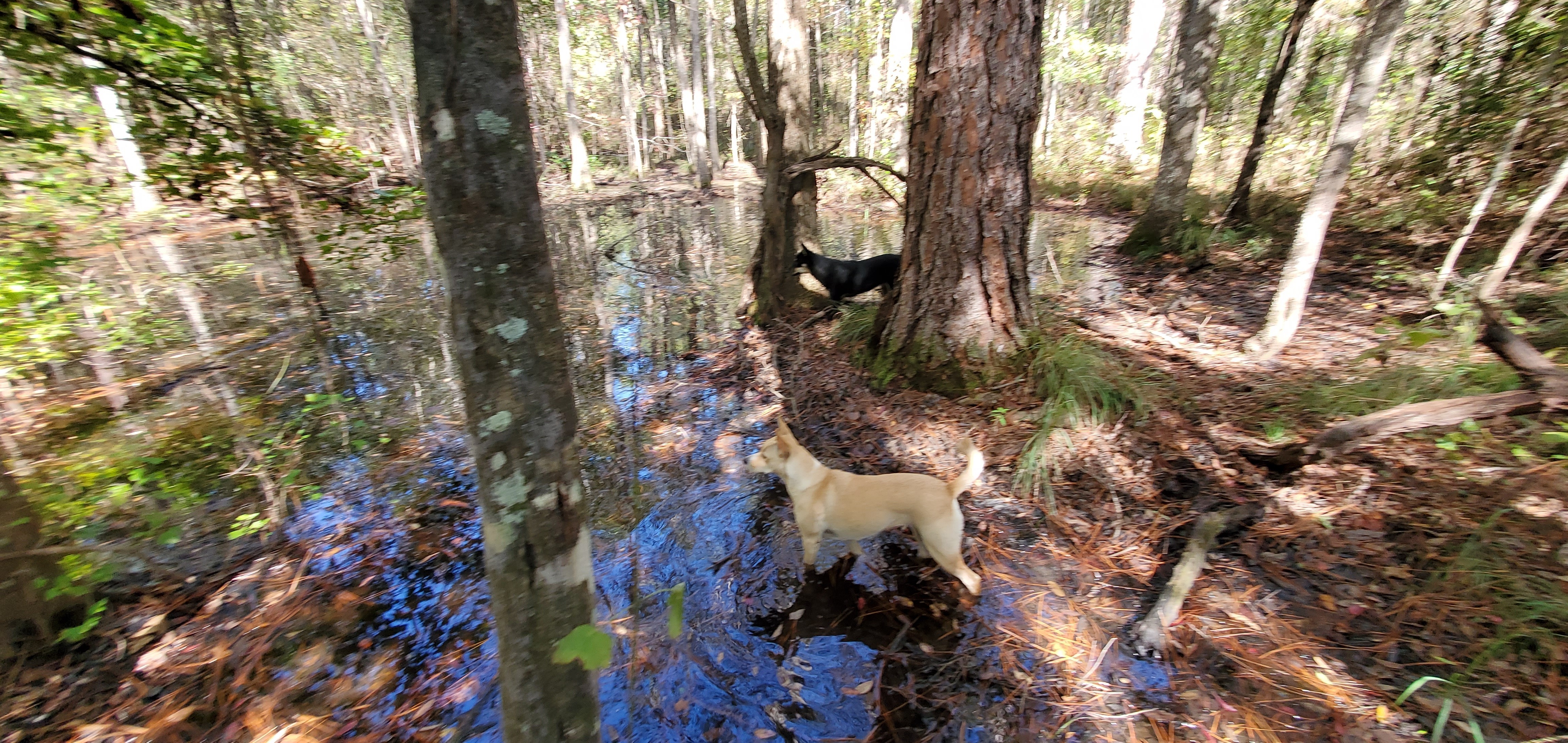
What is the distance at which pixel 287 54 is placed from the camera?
2522 cm

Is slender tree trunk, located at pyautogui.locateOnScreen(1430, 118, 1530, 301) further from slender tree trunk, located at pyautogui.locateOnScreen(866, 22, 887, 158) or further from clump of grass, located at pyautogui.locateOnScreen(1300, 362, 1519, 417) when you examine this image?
slender tree trunk, located at pyautogui.locateOnScreen(866, 22, 887, 158)

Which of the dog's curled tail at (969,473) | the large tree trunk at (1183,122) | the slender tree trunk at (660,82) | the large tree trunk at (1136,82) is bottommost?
the dog's curled tail at (969,473)

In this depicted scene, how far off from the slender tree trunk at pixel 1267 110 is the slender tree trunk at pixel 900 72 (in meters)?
10.1

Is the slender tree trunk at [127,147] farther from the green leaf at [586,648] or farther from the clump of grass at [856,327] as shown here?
the clump of grass at [856,327]

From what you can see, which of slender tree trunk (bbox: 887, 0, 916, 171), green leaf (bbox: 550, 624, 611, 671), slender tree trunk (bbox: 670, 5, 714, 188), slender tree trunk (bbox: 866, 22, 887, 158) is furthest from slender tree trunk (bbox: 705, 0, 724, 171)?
green leaf (bbox: 550, 624, 611, 671)

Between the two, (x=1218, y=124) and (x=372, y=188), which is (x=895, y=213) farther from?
(x=372, y=188)

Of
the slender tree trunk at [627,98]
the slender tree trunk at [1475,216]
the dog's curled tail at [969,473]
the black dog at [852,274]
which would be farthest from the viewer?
Answer: the slender tree trunk at [627,98]

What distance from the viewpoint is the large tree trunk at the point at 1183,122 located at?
8844 mm

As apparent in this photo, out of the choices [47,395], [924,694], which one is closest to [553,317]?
[924,694]

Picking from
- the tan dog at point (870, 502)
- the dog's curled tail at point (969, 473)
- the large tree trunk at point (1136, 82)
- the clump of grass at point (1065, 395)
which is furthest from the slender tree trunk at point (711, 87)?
the dog's curled tail at point (969, 473)

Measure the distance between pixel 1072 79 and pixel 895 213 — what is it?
8322 millimetres

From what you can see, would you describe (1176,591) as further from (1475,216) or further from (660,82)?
(660,82)

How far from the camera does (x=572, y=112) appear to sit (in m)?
24.7

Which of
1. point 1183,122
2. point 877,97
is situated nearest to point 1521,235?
point 1183,122
